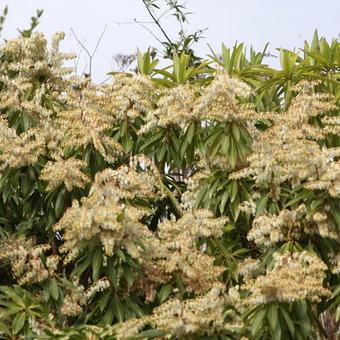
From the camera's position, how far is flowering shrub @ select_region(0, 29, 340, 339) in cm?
619

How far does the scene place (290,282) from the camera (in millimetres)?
5938

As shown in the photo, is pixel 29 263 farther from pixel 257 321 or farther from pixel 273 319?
pixel 273 319

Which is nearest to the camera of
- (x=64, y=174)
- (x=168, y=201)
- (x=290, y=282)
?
(x=290, y=282)

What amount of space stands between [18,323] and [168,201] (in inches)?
98.8

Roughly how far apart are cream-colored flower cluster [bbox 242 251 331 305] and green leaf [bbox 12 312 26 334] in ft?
5.43

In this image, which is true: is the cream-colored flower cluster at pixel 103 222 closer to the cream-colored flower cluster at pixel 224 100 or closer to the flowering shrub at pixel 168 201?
the flowering shrub at pixel 168 201

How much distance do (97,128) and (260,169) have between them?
4.76 feet

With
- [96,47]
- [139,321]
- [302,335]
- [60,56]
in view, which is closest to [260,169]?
[302,335]

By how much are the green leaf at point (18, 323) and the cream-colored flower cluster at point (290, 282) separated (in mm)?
1657

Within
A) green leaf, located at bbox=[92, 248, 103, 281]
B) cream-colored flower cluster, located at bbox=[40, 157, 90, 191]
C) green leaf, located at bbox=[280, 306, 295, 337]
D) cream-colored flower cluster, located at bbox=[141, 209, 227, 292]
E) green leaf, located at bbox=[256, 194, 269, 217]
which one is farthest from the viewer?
green leaf, located at bbox=[256, 194, 269, 217]

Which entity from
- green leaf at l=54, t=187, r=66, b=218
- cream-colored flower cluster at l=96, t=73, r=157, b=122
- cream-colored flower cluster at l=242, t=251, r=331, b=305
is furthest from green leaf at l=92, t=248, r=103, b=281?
cream-colored flower cluster at l=96, t=73, r=157, b=122

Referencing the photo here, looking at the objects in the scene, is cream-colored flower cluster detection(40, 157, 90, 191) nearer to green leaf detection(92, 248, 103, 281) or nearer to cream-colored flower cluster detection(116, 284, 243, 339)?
green leaf detection(92, 248, 103, 281)

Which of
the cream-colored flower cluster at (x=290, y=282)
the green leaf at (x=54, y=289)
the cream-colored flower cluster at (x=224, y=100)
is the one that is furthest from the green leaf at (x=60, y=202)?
the cream-colored flower cluster at (x=290, y=282)

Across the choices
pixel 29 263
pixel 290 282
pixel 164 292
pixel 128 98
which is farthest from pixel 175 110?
pixel 290 282
